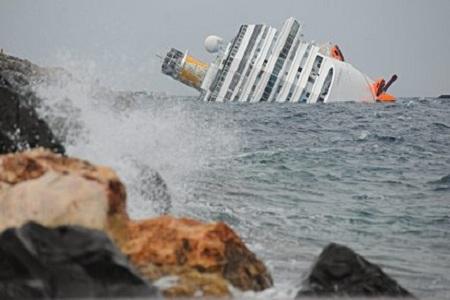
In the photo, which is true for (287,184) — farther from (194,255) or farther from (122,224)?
(122,224)

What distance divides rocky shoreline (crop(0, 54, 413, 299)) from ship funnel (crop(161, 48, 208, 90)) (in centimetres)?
3934

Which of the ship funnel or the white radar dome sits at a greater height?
the white radar dome

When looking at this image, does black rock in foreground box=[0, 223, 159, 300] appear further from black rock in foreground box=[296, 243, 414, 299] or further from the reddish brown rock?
black rock in foreground box=[296, 243, 414, 299]

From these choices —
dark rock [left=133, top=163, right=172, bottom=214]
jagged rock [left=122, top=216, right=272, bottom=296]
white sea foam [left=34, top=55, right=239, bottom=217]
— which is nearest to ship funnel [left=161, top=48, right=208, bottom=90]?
white sea foam [left=34, top=55, right=239, bottom=217]

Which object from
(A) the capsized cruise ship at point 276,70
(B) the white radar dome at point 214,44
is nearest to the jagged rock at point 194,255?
(A) the capsized cruise ship at point 276,70

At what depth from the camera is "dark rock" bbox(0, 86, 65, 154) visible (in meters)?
6.18

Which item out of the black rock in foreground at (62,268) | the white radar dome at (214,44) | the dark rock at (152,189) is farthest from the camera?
the white radar dome at (214,44)

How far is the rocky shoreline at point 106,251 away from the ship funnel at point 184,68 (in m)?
39.3

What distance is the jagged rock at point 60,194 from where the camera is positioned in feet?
14.2

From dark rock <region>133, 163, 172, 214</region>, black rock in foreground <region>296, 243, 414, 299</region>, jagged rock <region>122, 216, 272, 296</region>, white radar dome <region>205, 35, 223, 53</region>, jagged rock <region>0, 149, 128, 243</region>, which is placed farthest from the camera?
white radar dome <region>205, 35, 223, 53</region>

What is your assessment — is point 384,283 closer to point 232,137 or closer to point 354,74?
point 232,137

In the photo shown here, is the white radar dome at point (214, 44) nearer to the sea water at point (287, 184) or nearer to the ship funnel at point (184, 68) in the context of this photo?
the ship funnel at point (184, 68)

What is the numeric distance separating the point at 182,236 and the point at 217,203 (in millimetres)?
5758

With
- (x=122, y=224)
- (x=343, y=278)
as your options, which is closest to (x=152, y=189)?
(x=122, y=224)
